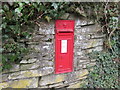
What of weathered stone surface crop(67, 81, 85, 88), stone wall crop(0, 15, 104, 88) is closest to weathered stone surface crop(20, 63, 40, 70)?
stone wall crop(0, 15, 104, 88)

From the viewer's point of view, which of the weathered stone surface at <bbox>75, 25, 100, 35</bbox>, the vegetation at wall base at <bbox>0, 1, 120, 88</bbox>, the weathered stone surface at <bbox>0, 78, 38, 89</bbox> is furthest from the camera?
the weathered stone surface at <bbox>75, 25, 100, 35</bbox>

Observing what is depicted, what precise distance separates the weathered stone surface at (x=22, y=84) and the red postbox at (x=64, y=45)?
13.0 inches

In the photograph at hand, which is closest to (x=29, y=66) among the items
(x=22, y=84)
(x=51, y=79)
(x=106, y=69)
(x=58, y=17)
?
(x=22, y=84)

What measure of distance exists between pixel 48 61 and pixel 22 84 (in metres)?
0.43

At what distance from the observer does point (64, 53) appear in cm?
174

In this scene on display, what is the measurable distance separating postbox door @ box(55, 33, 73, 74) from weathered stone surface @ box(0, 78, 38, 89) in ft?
1.08

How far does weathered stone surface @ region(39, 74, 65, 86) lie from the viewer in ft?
5.49

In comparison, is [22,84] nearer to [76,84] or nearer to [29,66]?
[29,66]

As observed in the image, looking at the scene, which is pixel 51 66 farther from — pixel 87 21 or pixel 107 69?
pixel 107 69

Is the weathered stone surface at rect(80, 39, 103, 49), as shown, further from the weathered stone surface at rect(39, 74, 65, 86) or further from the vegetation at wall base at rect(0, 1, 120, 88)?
the weathered stone surface at rect(39, 74, 65, 86)

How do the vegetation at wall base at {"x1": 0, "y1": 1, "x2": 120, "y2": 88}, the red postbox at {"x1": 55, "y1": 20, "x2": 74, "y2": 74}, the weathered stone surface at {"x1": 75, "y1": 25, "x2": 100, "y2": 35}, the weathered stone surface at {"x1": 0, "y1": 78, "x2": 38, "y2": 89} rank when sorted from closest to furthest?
1. the vegetation at wall base at {"x1": 0, "y1": 1, "x2": 120, "y2": 88}
2. the weathered stone surface at {"x1": 0, "y1": 78, "x2": 38, "y2": 89}
3. the red postbox at {"x1": 55, "y1": 20, "x2": 74, "y2": 74}
4. the weathered stone surface at {"x1": 75, "y1": 25, "x2": 100, "y2": 35}

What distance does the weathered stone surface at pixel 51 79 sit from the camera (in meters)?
1.67

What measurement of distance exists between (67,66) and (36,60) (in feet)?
1.57

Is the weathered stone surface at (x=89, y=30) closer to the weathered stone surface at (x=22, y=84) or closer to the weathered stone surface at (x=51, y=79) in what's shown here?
the weathered stone surface at (x=51, y=79)
